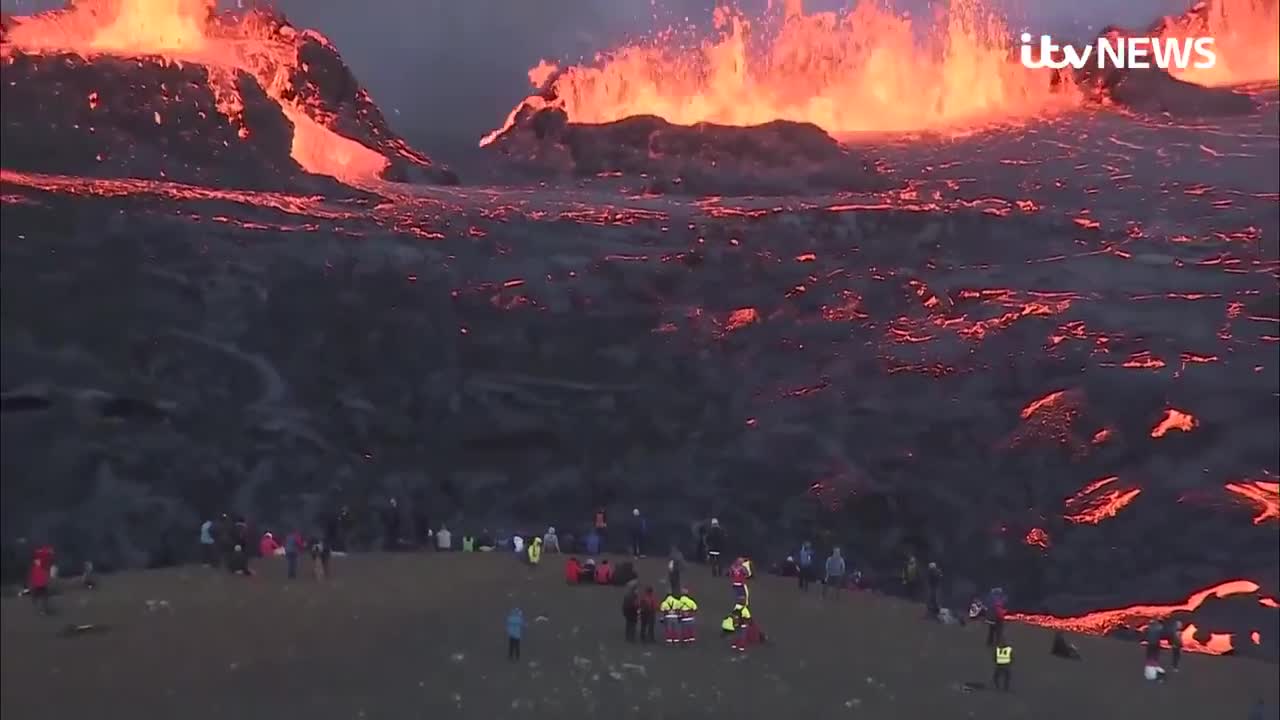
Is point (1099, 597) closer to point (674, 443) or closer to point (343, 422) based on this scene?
point (674, 443)

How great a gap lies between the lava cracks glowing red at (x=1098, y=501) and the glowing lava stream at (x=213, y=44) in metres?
17.3

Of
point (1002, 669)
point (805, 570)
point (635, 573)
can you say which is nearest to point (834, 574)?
point (805, 570)

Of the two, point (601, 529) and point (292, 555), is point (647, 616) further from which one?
point (601, 529)

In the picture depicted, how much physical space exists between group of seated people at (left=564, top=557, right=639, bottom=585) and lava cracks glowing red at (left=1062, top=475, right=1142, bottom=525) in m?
11.0

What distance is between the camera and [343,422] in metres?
24.0

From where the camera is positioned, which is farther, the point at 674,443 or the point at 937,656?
the point at 674,443

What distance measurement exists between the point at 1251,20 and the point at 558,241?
19.5 metres

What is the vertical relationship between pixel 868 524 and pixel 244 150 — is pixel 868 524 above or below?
below

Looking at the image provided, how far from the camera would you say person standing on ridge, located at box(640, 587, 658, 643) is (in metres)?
12.4

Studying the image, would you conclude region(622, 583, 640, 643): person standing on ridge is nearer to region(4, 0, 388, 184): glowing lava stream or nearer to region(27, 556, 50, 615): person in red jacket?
region(27, 556, 50, 615): person in red jacket

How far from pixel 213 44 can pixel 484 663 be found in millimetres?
19967

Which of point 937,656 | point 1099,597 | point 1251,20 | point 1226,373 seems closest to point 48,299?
point 937,656

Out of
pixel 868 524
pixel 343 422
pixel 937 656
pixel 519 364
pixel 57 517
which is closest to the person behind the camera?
pixel 937 656

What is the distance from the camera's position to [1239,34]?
1228 inches
